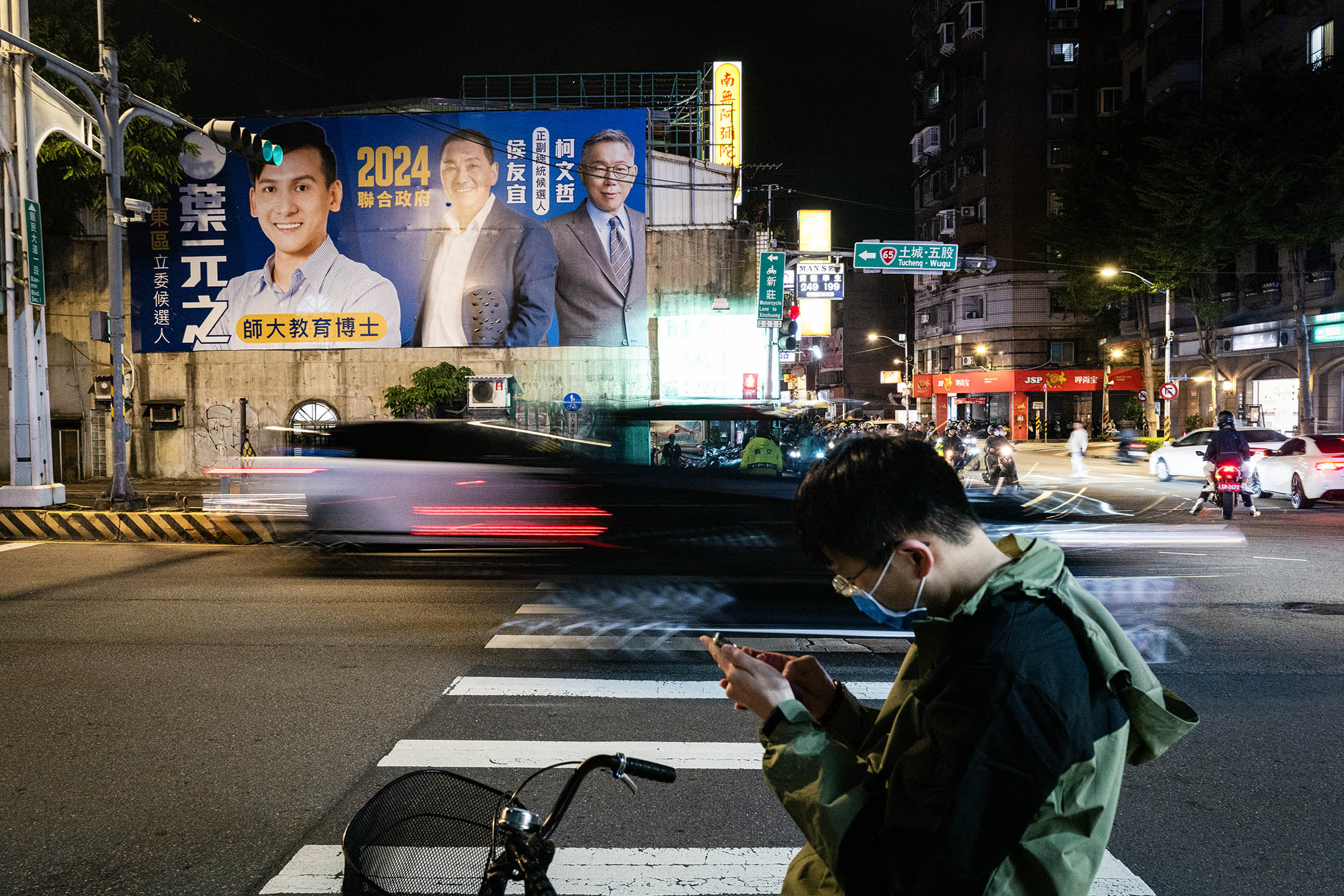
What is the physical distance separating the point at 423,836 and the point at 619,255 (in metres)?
29.1

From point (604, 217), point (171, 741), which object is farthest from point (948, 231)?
point (171, 741)

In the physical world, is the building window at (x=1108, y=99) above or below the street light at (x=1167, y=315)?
above

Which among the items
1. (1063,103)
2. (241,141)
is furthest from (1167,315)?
(241,141)

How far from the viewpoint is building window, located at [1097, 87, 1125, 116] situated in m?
52.0

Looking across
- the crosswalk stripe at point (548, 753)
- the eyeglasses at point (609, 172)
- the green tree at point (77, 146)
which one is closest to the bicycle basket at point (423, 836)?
the crosswalk stripe at point (548, 753)

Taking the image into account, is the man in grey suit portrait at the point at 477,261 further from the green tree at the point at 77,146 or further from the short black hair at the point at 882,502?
the short black hair at the point at 882,502

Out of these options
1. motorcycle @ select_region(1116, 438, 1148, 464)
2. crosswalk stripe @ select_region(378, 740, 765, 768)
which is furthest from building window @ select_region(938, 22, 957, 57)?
crosswalk stripe @ select_region(378, 740, 765, 768)

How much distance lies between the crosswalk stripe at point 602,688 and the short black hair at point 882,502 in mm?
4330

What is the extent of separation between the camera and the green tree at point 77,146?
69.5ft

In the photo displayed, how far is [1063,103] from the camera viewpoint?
53344 millimetres

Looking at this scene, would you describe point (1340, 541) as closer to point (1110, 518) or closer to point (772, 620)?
point (1110, 518)

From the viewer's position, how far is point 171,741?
483 cm

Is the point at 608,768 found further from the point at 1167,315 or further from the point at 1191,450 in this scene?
the point at 1167,315

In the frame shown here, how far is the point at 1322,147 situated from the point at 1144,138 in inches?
212
